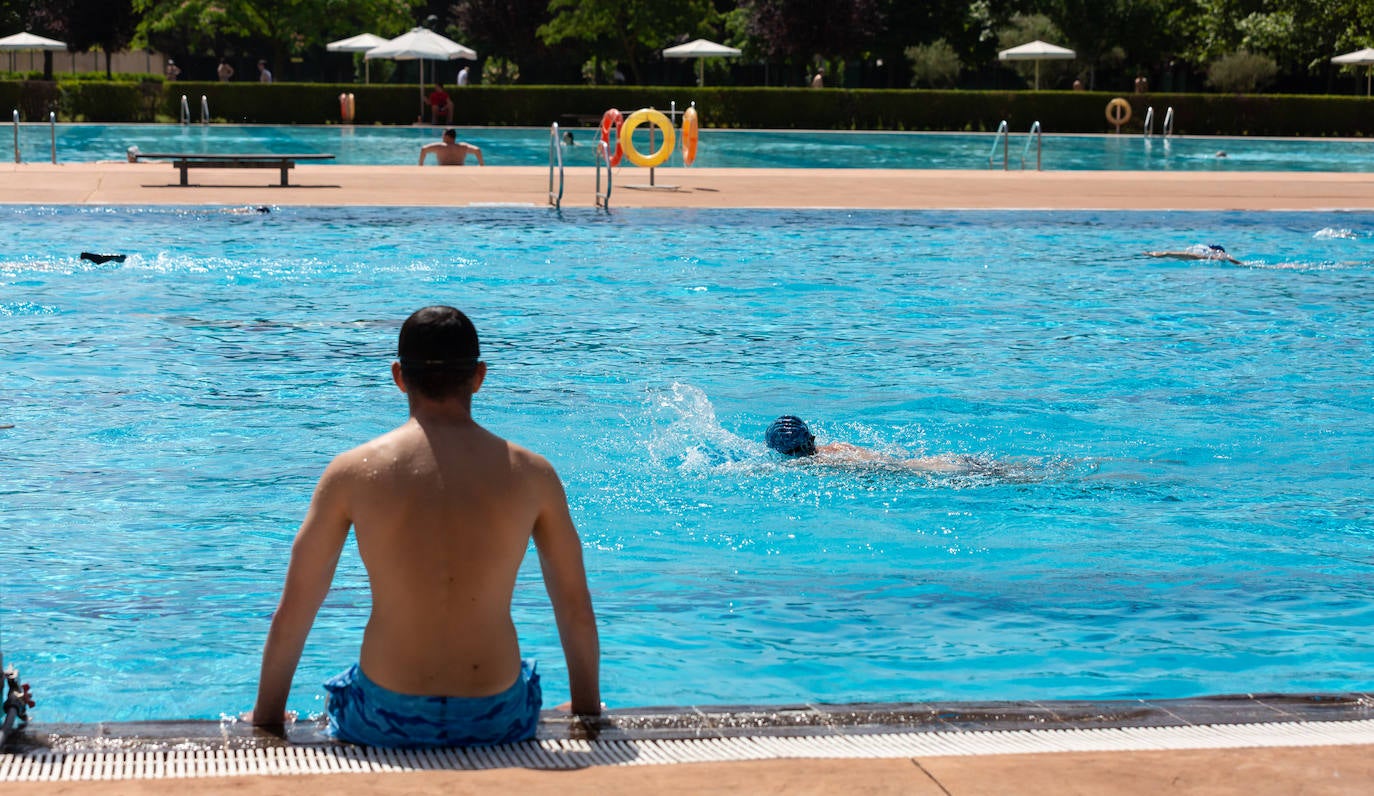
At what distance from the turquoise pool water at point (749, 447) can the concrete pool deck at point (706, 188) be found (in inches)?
105

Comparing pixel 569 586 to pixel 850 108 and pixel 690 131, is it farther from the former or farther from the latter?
pixel 850 108

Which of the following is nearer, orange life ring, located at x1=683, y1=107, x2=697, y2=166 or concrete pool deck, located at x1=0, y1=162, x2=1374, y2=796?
concrete pool deck, located at x1=0, y1=162, x2=1374, y2=796

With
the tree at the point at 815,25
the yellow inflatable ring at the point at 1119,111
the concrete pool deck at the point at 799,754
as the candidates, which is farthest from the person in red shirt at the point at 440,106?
the concrete pool deck at the point at 799,754

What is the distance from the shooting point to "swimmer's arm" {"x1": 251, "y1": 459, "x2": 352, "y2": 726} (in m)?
3.59

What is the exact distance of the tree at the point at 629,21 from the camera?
5375 centimetres

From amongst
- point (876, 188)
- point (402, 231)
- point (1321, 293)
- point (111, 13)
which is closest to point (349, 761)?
point (1321, 293)

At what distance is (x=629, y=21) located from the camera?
5497 cm

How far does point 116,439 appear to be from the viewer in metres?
9.31

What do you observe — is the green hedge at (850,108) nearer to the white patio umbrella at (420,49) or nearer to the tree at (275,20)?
the white patio umbrella at (420,49)

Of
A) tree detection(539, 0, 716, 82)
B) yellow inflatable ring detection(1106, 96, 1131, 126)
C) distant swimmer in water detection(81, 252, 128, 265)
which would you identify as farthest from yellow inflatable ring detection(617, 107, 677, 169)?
tree detection(539, 0, 716, 82)

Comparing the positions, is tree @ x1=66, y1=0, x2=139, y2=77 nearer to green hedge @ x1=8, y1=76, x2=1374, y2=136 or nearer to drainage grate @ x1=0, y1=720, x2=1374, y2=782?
green hedge @ x1=8, y1=76, x2=1374, y2=136

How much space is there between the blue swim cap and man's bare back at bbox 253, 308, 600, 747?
4.95m

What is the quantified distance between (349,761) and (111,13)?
57.0m

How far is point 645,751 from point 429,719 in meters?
0.51
